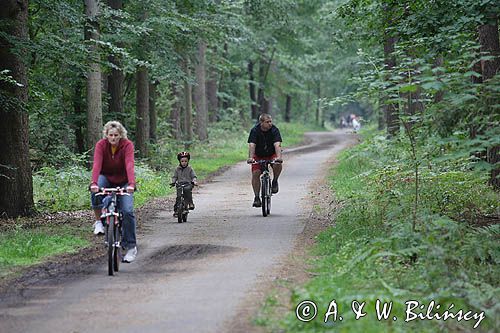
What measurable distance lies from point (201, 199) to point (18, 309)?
40.9ft

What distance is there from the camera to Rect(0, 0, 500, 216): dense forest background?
12.1 metres

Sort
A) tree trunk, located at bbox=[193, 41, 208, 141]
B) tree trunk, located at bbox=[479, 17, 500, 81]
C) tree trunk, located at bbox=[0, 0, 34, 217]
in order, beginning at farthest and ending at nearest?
tree trunk, located at bbox=[193, 41, 208, 141]
tree trunk, located at bbox=[479, 17, 500, 81]
tree trunk, located at bbox=[0, 0, 34, 217]

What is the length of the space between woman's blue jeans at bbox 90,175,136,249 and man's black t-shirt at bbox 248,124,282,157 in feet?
18.9

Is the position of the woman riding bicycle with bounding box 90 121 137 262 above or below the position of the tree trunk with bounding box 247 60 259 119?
below

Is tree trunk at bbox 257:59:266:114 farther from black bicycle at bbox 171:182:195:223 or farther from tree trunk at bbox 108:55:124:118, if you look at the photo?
black bicycle at bbox 171:182:195:223

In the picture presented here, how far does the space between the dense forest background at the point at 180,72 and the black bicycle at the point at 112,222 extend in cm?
406

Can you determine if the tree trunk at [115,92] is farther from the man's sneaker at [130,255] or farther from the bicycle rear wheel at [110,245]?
the bicycle rear wheel at [110,245]

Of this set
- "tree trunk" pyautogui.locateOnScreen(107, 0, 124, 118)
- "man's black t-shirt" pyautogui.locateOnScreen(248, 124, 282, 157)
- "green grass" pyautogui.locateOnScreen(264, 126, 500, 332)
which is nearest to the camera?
"green grass" pyautogui.locateOnScreen(264, 126, 500, 332)

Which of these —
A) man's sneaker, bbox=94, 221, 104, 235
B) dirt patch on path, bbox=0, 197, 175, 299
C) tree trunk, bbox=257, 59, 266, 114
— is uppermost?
tree trunk, bbox=257, 59, 266, 114

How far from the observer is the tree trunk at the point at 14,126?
1625 cm

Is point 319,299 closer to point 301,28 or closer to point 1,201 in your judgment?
point 1,201

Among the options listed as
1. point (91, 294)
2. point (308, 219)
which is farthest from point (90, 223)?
point (91, 294)

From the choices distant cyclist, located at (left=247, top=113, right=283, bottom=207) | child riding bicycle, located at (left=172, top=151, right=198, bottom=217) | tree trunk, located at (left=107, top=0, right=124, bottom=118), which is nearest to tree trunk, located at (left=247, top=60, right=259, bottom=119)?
tree trunk, located at (left=107, top=0, right=124, bottom=118)

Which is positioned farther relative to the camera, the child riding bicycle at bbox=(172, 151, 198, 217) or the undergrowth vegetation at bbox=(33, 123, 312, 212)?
the undergrowth vegetation at bbox=(33, 123, 312, 212)
